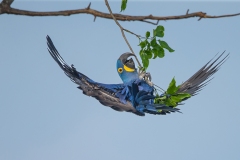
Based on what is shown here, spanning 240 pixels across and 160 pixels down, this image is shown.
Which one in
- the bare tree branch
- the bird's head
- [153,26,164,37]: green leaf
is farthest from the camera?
the bird's head

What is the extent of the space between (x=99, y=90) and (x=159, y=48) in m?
0.30

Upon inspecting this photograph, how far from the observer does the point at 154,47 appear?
5.72 ft

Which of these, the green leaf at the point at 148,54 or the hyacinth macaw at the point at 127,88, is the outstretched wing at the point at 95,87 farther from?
the green leaf at the point at 148,54

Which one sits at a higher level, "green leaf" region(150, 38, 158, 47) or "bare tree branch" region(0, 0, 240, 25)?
"bare tree branch" region(0, 0, 240, 25)

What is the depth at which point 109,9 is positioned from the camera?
167 centimetres

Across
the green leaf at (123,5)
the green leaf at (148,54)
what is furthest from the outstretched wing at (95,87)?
the green leaf at (123,5)

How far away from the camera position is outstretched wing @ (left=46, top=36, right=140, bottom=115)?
5.83ft

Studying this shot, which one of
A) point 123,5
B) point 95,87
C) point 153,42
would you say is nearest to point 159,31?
point 153,42

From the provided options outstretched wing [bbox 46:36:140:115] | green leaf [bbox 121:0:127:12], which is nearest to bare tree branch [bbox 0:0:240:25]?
green leaf [bbox 121:0:127:12]

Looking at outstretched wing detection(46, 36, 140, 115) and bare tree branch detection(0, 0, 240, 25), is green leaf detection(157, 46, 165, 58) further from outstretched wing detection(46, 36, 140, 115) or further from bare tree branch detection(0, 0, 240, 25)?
outstretched wing detection(46, 36, 140, 115)

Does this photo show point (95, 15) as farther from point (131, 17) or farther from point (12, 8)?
point (12, 8)

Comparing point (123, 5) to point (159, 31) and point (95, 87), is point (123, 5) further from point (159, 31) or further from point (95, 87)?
point (95, 87)

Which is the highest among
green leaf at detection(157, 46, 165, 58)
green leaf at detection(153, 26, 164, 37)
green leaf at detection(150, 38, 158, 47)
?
green leaf at detection(153, 26, 164, 37)

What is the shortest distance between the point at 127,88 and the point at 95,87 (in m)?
0.13
